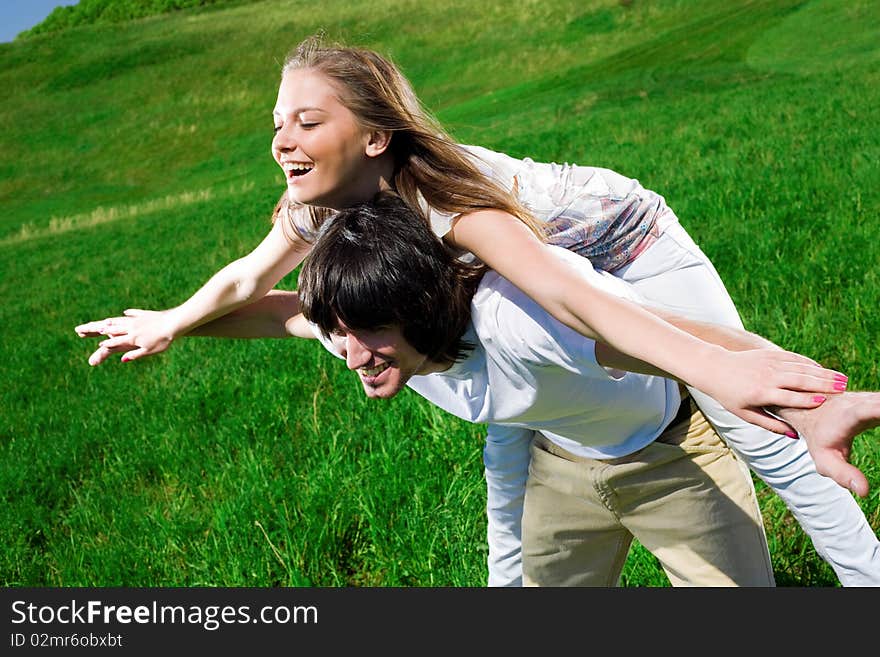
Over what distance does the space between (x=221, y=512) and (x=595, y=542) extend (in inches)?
63.1

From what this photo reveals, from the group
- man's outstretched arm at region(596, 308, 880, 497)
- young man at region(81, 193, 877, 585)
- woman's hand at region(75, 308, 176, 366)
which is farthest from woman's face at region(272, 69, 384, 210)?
man's outstretched arm at region(596, 308, 880, 497)

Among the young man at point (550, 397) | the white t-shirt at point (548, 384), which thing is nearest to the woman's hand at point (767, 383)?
the young man at point (550, 397)

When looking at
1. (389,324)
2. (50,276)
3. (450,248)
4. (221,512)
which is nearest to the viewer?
(389,324)

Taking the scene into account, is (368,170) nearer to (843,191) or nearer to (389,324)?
(389,324)

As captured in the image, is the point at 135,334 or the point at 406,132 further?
the point at 135,334

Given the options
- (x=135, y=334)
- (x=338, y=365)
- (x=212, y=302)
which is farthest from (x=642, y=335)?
(x=338, y=365)

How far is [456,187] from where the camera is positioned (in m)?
2.12

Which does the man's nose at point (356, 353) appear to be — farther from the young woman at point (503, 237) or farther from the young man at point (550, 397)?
the young woman at point (503, 237)

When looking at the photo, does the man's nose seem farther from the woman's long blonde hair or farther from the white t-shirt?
the woman's long blonde hair

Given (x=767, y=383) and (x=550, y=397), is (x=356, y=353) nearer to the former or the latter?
(x=550, y=397)

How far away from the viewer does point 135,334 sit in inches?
101

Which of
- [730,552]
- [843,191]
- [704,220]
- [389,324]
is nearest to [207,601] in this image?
[389,324]

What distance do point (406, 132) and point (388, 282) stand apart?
693 mm

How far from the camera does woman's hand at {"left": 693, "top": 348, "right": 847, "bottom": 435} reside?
4.33 feet
